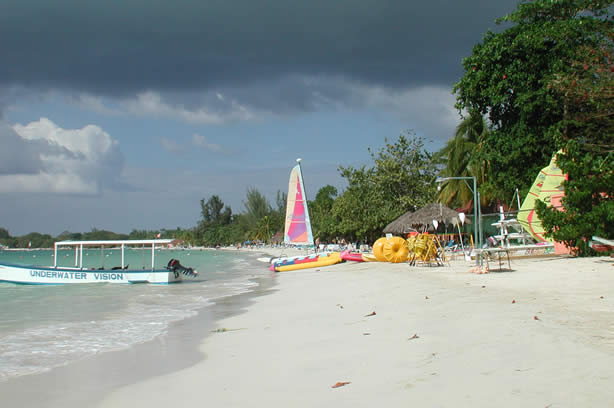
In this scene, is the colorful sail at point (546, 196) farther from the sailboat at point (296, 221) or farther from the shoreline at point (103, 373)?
the shoreline at point (103, 373)

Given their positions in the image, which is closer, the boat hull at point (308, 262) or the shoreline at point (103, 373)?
the shoreline at point (103, 373)

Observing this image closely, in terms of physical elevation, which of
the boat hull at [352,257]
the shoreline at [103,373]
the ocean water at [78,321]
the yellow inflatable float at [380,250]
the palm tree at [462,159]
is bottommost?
the ocean water at [78,321]

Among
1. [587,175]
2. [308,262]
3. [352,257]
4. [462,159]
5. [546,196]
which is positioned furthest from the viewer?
[462,159]

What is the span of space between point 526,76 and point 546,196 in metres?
6.50

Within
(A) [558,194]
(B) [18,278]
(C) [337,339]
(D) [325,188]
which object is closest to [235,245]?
(D) [325,188]

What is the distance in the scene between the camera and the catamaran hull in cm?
1964

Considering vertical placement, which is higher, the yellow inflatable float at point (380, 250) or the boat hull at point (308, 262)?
the yellow inflatable float at point (380, 250)

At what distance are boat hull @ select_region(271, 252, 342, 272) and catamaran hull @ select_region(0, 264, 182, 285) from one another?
539 cm

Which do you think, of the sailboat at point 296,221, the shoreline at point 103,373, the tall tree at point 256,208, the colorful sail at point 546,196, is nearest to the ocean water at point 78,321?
the shoreline at point 103,373

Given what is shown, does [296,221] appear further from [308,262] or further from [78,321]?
[78,321]

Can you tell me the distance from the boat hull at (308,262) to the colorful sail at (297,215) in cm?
141

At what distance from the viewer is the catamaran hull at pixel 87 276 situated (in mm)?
19641

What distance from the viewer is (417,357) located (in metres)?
4.68

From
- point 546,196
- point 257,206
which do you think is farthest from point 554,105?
point 257,206
